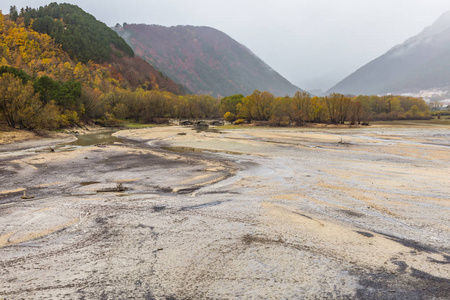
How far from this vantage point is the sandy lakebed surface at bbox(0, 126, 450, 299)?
16.3ft

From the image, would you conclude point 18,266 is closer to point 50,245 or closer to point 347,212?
point 50,245

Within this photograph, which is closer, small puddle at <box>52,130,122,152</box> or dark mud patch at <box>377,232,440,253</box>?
dark mud patch at <box>377,232,440,253</box>

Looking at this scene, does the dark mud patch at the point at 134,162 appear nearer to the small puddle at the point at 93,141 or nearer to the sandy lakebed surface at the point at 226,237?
the sandy lakebed surface at the point at 226,237

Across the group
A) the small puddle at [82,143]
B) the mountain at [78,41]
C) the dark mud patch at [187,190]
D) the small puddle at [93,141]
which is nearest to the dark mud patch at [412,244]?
the dark mud patch at [187,190]

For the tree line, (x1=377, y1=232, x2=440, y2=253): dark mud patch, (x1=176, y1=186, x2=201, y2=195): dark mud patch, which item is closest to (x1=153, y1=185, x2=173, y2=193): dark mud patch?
(x1=176, y1=186, x2=201, y2=195): dark mud patch

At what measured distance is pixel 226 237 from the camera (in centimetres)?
716

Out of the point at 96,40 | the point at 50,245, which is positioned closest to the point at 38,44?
the point at 96,40

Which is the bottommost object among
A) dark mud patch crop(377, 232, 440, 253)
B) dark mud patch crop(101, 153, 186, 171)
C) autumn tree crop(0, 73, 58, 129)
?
dark mud patch crop(377, 232, 440, 253)

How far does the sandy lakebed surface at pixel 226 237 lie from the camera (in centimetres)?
498

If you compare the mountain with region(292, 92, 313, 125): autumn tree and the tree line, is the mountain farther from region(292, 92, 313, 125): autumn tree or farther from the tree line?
region(292, 92, 313, 125): autumn tree

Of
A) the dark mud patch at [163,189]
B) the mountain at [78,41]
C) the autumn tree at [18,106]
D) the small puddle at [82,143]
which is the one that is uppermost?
the mountain at [78,41]

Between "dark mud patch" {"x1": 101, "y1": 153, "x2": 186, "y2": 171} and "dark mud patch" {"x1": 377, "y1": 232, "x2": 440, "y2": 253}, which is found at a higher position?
"dark mud patch" {"x1": 101, "y1": 153, "x2": 186, "y2": 171}

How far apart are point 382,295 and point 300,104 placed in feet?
280

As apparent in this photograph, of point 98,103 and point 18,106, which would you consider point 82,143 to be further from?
point 98,103
